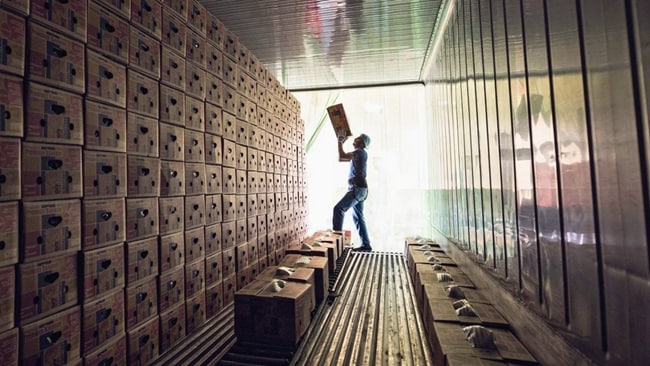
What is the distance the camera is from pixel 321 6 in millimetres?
3213

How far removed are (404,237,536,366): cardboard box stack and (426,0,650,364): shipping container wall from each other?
219 millimetres

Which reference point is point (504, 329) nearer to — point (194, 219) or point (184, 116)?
point (194, 219)

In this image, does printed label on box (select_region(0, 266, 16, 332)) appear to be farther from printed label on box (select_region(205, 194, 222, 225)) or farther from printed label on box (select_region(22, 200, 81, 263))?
printed label on box (select_region(205, 194, 222, 225))

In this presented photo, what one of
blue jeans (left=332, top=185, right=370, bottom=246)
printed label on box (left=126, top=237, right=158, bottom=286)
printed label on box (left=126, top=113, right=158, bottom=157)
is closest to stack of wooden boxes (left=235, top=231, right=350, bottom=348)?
printed label on box (left=126, top=237, right=158, bottom=286)

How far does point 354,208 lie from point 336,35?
2680mm

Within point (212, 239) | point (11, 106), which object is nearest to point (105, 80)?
point (11, 106)

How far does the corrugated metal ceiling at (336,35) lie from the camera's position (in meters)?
3.24

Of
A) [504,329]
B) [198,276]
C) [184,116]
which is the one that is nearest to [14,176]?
[184,116]

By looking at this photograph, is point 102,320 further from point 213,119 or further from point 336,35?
point 336,35

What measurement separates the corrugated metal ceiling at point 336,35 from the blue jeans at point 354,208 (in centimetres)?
207

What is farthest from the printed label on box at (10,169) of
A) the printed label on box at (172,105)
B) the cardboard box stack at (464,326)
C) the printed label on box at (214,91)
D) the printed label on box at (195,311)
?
the cardboard box stack at (464,326)

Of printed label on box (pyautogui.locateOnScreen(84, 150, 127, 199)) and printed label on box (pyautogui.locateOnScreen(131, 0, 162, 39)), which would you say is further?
printed label on box (pyautogui.locateOnScreen(131, 0, 162, 39))

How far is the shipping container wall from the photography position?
87 centimetres

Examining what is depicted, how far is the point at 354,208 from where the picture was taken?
5082mm
